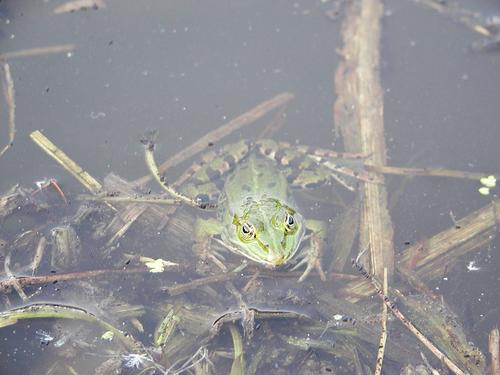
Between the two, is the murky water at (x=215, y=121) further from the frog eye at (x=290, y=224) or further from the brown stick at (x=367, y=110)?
the frog eye at (x=290, y=224)

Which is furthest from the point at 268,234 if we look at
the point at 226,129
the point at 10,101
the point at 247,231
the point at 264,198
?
the point at 10,101

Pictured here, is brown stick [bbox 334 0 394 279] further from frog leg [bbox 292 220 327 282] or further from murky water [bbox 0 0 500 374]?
frog leg [bbox 292 220 327 282]

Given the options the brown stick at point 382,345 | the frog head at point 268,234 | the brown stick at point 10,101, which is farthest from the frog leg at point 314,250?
the brown stick at point 10,101

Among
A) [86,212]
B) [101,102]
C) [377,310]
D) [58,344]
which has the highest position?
[101,102]

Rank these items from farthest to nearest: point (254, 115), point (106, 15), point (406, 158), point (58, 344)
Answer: point (106, 15)
point (254, 115)
point (406, 158)
point (58, 344)

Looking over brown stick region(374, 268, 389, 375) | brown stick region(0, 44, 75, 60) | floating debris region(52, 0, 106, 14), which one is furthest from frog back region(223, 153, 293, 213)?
floating debris region(52, 0, 106, 14)

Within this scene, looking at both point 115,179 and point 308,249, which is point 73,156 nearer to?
point 115,179

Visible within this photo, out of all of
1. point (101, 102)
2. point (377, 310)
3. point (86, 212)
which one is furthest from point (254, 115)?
point (377, 310)
